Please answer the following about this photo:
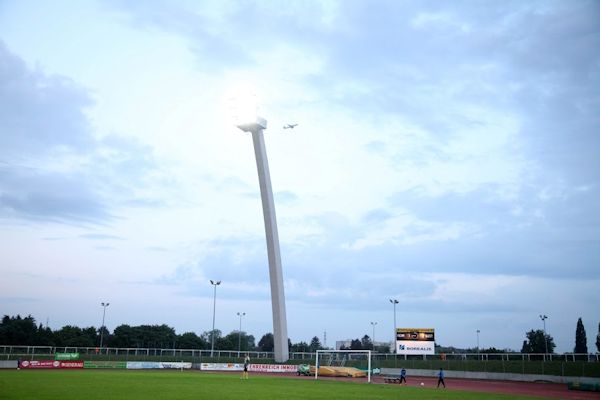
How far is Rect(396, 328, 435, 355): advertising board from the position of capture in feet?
227

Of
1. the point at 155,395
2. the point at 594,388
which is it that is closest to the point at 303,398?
the point at 155,395

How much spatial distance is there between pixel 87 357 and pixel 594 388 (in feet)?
184

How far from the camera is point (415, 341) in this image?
69750mm

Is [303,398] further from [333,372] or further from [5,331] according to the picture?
[5,331]

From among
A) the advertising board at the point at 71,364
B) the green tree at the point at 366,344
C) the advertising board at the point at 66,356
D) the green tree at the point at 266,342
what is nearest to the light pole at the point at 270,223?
the advertising board at the point at 71,364

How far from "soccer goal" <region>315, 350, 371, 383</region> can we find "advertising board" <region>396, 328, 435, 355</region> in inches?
188

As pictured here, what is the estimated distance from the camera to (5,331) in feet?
358

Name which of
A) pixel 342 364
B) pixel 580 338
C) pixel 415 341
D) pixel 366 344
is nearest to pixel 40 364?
pixel 342 364

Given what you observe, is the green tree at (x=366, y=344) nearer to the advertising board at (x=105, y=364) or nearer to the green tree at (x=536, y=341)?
the green tree at (x=536, y=341)

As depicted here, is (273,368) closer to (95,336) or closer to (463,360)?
(463,360)

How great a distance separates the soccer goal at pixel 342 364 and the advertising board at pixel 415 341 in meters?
4.79

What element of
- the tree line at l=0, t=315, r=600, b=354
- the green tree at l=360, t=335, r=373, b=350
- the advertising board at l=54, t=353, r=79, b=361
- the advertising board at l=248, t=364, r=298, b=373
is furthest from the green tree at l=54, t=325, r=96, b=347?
the green tree at l=360, t=335, r=373, b=350

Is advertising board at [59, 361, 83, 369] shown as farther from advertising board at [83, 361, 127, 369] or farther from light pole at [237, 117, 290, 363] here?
light pole at [237, 117, 290, 363]

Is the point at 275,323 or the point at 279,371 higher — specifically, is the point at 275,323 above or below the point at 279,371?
above
